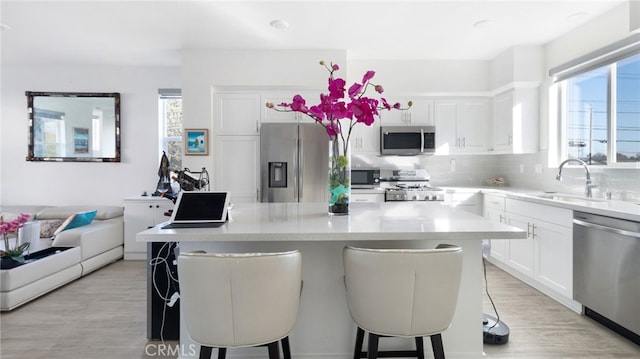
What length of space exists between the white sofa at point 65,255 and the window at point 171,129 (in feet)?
3.24

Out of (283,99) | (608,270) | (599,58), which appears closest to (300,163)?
(283,99)

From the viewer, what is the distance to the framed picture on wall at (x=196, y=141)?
3869 mm

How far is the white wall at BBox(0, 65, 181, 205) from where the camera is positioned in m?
4.55

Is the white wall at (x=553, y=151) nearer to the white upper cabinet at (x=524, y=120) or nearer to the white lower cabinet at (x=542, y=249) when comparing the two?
the white upper cabinet at (x=524, y=120)

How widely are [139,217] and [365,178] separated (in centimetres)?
298

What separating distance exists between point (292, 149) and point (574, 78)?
3101 millimetres

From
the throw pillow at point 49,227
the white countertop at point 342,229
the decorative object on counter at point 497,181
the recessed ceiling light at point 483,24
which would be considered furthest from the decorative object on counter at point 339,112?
the throw pillow at point 49,227

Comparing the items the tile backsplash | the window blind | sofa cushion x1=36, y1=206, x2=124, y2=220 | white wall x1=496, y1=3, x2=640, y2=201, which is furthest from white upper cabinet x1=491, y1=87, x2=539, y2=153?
sofa cushion x1=36, y1=206, x2=124, y2=220

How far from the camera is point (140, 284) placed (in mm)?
3244

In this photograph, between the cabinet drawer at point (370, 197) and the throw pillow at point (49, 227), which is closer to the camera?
the throw pillow at point (49, 227)

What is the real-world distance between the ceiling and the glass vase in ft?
5.68

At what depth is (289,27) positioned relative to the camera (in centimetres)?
328

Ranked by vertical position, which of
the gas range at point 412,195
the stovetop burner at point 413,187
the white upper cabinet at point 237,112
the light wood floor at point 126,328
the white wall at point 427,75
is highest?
the white wall at point 427,75

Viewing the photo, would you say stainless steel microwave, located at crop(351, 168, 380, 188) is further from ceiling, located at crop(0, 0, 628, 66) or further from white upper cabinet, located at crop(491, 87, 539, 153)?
white upper cabinet, located at crop(491, 87, 539, 153)
